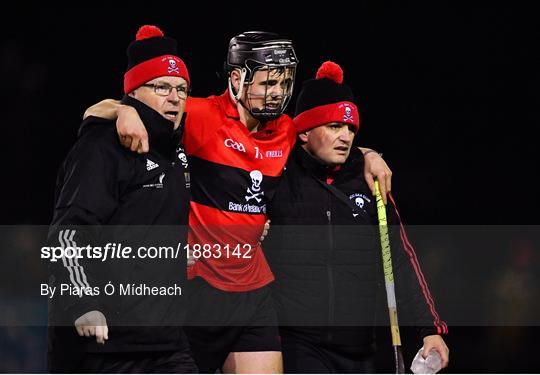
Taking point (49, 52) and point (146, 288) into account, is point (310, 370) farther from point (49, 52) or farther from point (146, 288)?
point (49, 52)

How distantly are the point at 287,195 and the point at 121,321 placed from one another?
97 centimetres

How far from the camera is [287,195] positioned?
393cm

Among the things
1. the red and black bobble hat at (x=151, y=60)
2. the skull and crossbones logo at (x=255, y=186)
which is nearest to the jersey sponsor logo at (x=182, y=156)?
the red and black bobble hat at (x=151, y=60)

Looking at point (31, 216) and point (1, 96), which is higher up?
point (1, 96)

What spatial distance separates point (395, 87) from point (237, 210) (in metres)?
3.23

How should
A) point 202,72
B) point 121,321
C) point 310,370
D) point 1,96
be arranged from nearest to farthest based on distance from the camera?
point 121,321
point 310,370
point 202,72
point 1,96

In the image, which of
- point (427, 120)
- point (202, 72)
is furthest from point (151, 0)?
point (427, 120)

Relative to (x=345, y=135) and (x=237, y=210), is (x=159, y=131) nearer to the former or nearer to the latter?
(x=237, y=210)

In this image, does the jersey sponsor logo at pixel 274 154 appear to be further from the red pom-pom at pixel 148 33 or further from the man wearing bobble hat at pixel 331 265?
the red pom-pom at pixel 148 33

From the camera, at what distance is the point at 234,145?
390 centimetres

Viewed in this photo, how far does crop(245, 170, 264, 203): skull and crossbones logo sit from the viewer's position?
152 inches

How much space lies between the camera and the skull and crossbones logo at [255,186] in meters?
3.85

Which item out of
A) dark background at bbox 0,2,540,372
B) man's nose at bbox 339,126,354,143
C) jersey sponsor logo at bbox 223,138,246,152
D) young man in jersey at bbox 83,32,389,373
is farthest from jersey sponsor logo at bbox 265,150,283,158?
dark background at bbox 0,2,540,372

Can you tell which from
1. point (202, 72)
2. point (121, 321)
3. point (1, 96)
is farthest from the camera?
point (1, 96)
